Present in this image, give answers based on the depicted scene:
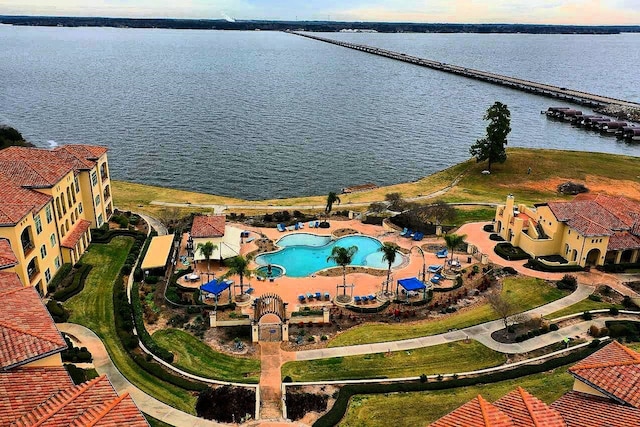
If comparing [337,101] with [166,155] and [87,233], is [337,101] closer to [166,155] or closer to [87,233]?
[166,155]

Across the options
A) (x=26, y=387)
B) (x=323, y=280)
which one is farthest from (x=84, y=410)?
(x=323, y=280)

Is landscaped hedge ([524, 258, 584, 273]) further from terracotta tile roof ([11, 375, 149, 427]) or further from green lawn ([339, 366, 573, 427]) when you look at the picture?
terracotta tile roof ([11, 375, 149, 427])

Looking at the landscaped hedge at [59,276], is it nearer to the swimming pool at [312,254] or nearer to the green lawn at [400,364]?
the swimming pool at [312,254]

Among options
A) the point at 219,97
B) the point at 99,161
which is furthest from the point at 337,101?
the point at 99,161

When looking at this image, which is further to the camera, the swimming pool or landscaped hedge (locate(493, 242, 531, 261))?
landscaped hedge (locate(493, 242, 531, 261))

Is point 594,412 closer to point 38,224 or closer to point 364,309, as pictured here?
point 364,309

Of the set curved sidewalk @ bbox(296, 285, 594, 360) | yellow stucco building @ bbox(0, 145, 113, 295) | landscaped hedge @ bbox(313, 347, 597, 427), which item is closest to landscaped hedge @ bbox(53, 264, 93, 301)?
yellow stucco building @ bbox(0, 145, 113, 295)
